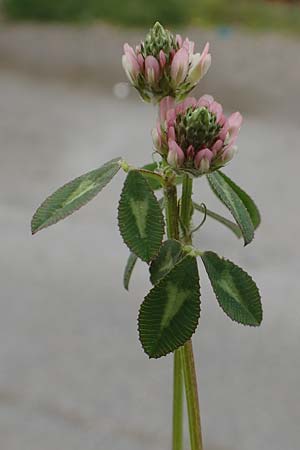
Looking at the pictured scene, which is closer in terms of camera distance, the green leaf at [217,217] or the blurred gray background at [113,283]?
the green leaf at [217,217]

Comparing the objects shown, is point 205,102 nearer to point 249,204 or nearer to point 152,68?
point 152,68

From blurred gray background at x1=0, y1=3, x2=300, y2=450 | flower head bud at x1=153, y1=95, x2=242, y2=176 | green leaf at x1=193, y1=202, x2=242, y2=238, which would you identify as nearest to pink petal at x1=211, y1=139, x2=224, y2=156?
flower head bud at x1=153, y1=95, x2=242, y2=176

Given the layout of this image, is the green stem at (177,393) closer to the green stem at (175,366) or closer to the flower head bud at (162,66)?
the green stem at (175,366)

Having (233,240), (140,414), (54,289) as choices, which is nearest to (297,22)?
(233,240)

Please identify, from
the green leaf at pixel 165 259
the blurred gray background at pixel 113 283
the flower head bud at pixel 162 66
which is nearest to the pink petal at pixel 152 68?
the flower head bud at pixel 162 66

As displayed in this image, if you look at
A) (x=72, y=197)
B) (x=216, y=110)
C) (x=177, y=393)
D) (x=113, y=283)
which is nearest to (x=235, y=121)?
(x=216, y=110)

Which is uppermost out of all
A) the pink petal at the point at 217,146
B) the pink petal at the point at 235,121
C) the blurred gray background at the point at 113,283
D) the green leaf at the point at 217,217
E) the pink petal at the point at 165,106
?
the blurred gray background at the point at 113,283

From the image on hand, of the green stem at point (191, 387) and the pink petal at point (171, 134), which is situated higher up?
the pink petal at point (171, 134)

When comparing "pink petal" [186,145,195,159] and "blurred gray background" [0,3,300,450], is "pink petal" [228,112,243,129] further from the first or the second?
"blurred gray background" [0,3,300,450]
